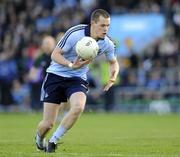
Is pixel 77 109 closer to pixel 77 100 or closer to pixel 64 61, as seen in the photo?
pixel 77 100

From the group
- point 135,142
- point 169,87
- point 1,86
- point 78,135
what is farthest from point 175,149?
point 1,86

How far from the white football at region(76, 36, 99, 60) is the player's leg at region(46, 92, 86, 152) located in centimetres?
68

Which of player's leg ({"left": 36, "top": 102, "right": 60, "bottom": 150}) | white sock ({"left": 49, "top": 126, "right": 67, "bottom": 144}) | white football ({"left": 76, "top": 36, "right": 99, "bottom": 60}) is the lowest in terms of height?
white sock ({"left": 49, "top": 126, "right": 67, "bottom": 144})

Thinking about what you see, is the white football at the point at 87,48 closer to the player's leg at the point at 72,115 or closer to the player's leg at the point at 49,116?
the player's leg at the point at 72,115

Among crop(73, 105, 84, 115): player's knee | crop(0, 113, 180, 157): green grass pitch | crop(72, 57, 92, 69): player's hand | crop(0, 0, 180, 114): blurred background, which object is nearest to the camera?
crop(72, 57, 92, 69): player's hand

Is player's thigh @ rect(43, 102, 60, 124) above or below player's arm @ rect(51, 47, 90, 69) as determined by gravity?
below

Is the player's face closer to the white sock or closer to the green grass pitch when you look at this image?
Result: the white sock

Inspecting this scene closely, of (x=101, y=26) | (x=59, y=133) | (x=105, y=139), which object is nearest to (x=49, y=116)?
(x=59, y=133)

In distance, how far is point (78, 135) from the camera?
18094 millimetres

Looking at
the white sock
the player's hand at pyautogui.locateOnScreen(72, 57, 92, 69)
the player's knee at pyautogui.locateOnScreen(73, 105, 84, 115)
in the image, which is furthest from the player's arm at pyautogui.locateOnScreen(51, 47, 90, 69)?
the white sock

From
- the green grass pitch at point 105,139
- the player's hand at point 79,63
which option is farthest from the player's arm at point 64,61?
the green grass pitch at point 105,139

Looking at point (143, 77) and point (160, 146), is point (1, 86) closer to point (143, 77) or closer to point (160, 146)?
point (143, 77)

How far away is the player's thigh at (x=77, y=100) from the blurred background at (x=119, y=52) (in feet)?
46.6

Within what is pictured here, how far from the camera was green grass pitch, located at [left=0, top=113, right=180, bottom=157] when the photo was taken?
1290 centimetres
